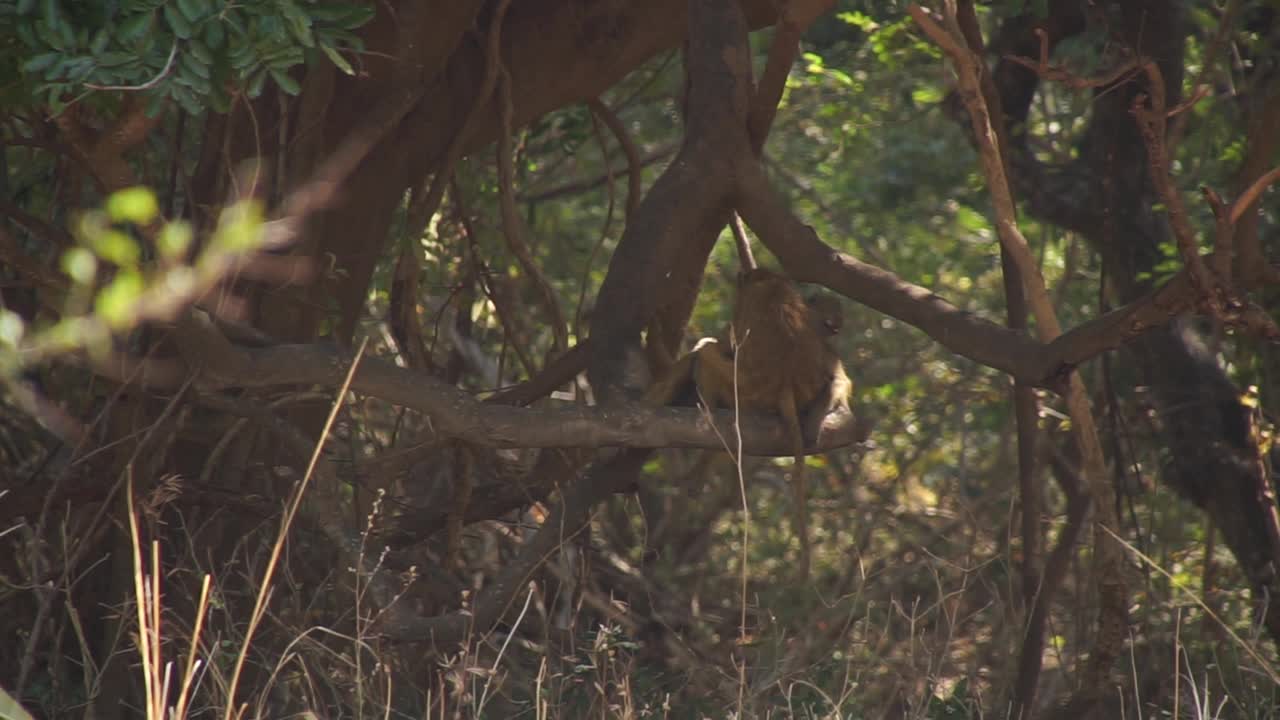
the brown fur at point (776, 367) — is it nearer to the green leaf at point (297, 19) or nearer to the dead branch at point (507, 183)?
the dead branch at point (507, 183)

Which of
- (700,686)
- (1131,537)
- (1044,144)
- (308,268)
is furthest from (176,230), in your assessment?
(1044,144)

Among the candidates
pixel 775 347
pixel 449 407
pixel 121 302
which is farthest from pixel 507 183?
pixel 121 302

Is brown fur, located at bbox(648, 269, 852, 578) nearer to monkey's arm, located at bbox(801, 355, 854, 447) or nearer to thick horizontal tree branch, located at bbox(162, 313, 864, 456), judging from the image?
monkey's arm, located at bbox(801, 355, 854, 447)

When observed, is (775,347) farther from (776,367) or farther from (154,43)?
(154,43)

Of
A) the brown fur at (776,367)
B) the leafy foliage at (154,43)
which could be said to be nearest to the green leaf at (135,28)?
the leafy foliage at (154,43)

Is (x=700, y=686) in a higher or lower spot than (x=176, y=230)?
lower

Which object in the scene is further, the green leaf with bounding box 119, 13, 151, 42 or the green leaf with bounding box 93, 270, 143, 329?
the green leaf with bounding box 119, 13, 151, 42

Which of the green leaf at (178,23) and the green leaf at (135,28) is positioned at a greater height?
the green leaf at (178,23)

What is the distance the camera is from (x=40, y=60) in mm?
3021

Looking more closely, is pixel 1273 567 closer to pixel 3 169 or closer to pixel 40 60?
pixel 40 60

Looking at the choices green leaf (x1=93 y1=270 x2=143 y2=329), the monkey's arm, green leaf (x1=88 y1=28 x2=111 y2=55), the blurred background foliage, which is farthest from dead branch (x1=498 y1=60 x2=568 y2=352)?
green leaf (x1=93 y1=270 x2=143 y2=329)

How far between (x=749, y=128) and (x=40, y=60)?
2.13 m

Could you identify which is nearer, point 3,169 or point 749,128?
point 749,128

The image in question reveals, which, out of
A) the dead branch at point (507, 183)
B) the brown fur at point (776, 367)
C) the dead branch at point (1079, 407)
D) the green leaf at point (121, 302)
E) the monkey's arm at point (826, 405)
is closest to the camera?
the green leaf at point (121, 302)
